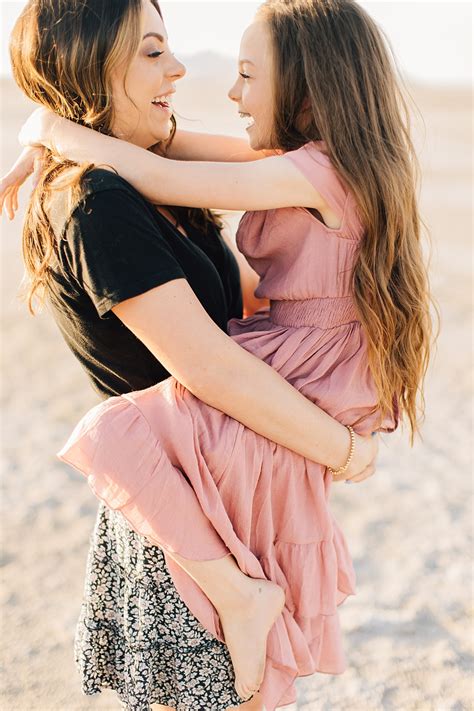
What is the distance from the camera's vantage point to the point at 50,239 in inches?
68.5

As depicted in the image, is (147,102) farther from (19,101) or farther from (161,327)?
(19,101)

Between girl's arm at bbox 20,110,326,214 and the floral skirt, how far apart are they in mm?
771

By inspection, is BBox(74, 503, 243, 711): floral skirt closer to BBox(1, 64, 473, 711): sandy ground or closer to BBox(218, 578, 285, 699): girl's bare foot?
BBox(218, 578, 285, 699): girl's bare foot

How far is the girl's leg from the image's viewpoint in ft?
5.76

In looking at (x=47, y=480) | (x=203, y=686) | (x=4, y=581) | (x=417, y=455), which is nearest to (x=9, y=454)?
(x=47, y=480)

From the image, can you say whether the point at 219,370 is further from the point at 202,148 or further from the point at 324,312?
the point at 202,148

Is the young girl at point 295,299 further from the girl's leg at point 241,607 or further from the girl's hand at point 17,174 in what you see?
the girl's hand at point 17,174

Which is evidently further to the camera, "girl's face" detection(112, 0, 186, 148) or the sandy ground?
the sandy ground

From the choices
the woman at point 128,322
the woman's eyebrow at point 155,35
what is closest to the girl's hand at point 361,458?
the woman at point 128,322

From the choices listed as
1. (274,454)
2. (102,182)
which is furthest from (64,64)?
(274,454)

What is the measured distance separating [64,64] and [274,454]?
0.98 metres

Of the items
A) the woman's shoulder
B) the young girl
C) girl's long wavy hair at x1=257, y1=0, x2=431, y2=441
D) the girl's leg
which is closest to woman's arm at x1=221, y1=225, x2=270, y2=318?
the young girl

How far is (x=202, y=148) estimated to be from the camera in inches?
88.8

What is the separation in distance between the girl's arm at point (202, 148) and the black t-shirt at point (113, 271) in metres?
0.50
